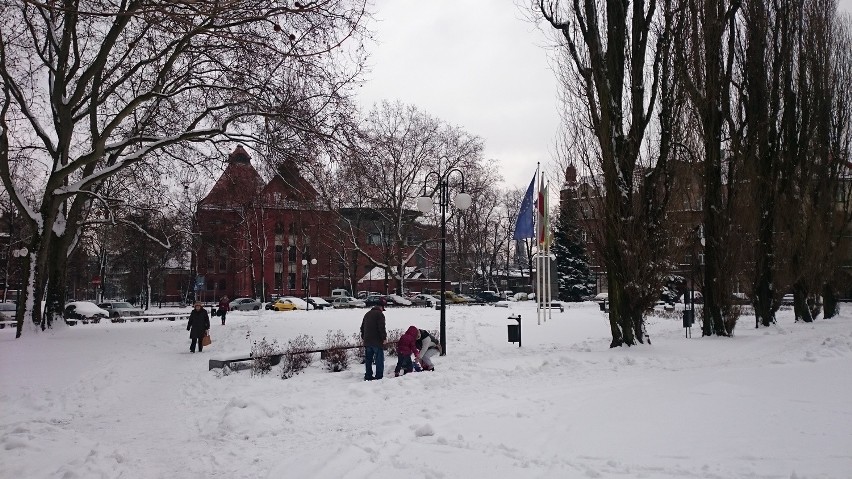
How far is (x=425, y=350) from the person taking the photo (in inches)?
517

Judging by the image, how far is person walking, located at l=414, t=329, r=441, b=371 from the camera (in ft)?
42.8

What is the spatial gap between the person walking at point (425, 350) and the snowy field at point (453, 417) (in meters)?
0.50

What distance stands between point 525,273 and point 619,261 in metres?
73.3

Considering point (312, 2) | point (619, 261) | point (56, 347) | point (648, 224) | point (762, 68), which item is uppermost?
point (762, 68)

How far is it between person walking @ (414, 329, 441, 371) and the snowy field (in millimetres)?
504

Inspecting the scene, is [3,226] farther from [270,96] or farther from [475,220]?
[270,96]

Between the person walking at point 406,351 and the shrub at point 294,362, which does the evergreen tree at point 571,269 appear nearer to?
the shrub at point 294,362

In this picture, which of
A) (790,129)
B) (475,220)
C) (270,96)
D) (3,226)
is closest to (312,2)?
(270,96)

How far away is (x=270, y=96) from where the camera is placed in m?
17.6

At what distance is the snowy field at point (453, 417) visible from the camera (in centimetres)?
620

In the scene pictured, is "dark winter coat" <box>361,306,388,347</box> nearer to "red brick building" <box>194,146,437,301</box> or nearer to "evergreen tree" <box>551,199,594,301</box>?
"red brick building" <box>194,146,437,301</box>

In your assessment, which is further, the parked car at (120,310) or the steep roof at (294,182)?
the parked car at (120,310)

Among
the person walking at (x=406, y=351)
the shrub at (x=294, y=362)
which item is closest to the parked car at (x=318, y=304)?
the shrub at (x=294, y=362)

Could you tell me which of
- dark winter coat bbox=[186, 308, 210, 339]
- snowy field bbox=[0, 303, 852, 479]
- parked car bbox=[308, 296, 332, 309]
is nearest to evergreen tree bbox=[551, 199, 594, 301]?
parked car bbox=[308, 296, 332, 309]
